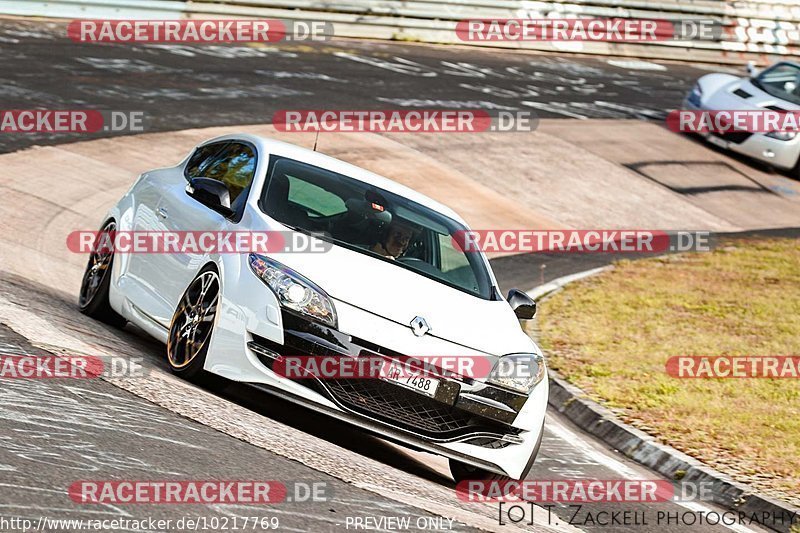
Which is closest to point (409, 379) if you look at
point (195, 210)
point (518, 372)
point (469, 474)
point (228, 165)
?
point (518, 372)

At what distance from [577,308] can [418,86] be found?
10686 millimetres

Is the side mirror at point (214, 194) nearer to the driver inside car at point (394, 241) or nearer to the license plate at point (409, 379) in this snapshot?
the driver inside car at point (394, 241)

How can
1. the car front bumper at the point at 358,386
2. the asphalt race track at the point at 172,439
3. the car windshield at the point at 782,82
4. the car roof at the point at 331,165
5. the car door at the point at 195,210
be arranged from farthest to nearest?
1. the car windshield at the point at 782,82
2. the car roof at the point at 331,165
3. the car door at the point at 195,210
4. the car front bumper at the point at 358,386
5. the asphalt race track at the point at 172,439

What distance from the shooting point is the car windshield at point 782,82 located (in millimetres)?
22625

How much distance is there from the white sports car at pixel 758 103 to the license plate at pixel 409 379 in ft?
55.1

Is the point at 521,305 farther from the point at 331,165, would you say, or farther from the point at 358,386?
the point at 358,386

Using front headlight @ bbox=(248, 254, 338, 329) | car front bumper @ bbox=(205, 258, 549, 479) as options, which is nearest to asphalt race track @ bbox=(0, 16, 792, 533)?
car front bumper @ bbox=(205, 258, 549, 479)

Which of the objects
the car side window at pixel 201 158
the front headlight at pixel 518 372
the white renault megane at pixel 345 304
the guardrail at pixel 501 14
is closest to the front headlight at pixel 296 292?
the white renault megane at pixel 345 304

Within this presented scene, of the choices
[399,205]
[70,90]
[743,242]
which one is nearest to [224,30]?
[70,90]

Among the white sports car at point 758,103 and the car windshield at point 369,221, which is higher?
the car windshield at point 369,221

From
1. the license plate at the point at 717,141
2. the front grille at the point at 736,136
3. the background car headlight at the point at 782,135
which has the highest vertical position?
the background car headlight at the point at 782,135

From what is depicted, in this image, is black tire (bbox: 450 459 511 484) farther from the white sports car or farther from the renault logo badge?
the white sports car

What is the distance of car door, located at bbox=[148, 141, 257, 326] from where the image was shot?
768 centimetres

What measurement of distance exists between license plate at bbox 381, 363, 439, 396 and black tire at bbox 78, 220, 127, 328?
2.71 metres
